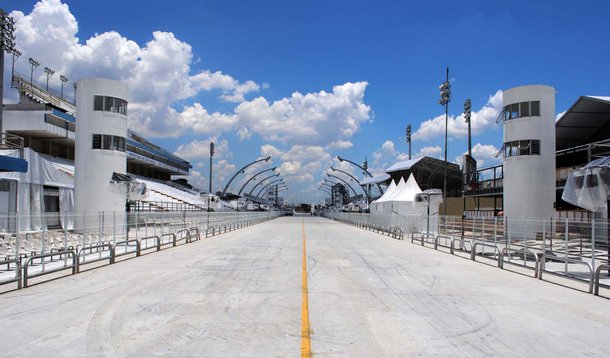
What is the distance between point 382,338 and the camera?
7031 millimetres

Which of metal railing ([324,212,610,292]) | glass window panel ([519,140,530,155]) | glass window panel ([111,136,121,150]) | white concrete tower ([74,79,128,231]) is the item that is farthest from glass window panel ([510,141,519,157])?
glass window panel ([111,136,121,150])

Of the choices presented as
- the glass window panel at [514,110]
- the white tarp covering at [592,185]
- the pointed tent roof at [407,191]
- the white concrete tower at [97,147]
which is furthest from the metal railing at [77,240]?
the glass window panel at [514,110]

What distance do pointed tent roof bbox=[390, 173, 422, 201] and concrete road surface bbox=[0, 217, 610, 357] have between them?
26.8 m

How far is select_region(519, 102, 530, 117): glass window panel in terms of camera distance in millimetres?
31903

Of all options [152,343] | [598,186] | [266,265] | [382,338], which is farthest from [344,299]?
[598,186]

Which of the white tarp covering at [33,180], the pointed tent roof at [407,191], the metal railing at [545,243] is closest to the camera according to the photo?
the metal railing at [545,243]

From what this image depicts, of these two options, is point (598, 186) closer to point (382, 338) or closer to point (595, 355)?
point (595, 355)

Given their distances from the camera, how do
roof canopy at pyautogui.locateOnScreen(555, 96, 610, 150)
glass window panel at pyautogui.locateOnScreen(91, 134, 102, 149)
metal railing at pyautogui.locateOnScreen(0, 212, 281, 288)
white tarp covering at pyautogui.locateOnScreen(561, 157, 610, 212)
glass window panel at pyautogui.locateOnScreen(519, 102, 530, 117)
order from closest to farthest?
1. metal railing at pyautogui.locateOnScreen(0, 212, 281, 288)
2. white tarp covering at pyautogui.locateOnScreen(561, 157, 610, 212)
3. glass window panel at pyautogui.locateOnScreen(91, 134, 102, 149)
4. glass window panel at pyautogui.locateOnScreen(519, 102, 530, 117)
5. roof canopy at pyautogui.locateOnScreen(555, 96, 610, 150)

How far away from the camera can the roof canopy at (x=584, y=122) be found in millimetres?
36688

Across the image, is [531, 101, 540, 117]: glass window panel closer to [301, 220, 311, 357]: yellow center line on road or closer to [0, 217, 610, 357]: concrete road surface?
[0, 217, 610, 357]: concrete road surface

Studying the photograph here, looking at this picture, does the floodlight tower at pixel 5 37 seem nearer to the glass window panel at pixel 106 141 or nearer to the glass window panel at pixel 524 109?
the glass window panel at pixel 106 141

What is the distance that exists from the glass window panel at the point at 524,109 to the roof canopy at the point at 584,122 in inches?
242

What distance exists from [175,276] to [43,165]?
2468 cm

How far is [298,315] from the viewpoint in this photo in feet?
27.7
